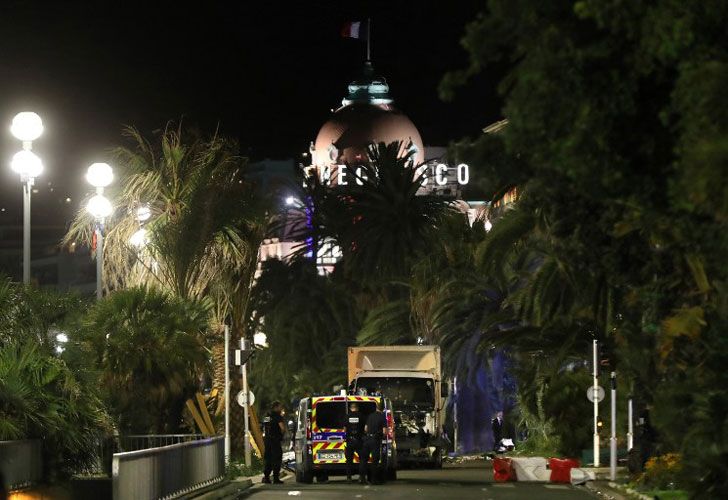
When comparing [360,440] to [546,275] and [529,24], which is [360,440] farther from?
[529,24]

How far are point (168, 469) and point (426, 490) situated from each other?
23.6ft

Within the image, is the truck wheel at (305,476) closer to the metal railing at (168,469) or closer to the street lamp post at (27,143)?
the metal railing at (168,469)

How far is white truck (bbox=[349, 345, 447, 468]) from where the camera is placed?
3981 centimetres

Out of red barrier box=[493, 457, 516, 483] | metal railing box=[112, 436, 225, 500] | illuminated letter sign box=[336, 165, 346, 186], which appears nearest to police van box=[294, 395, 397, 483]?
red barrier box=[493, 457, 516, 483]

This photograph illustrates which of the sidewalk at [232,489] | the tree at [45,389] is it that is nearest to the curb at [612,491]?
the sidewalk at [232,489]

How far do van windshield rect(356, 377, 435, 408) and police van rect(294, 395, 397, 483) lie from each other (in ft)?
25.6

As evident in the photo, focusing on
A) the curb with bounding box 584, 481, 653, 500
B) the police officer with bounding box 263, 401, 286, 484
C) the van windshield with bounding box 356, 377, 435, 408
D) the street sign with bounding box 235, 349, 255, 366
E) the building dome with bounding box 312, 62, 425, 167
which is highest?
the building dome with bounding box 312, 62, 425, 167

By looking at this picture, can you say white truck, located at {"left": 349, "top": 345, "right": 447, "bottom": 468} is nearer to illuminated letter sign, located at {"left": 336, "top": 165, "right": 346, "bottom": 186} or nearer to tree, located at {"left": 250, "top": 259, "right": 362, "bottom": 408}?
tree, located at {"left": 250, "top": 259, "right": 362, "bottom": 408}

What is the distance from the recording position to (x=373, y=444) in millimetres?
31438

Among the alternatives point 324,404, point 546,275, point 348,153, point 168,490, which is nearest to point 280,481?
point 324,404

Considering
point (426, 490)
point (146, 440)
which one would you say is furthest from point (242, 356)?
point (426, 490)

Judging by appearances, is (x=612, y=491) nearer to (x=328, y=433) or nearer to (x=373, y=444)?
(x=373, y=444)

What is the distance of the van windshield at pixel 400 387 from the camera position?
134 feet

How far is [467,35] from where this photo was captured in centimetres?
1333
